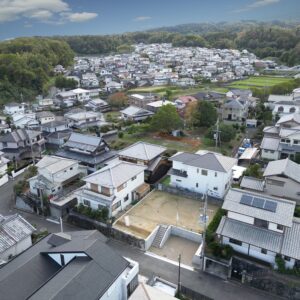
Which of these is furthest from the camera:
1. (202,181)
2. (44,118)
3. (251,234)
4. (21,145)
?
(44,118)

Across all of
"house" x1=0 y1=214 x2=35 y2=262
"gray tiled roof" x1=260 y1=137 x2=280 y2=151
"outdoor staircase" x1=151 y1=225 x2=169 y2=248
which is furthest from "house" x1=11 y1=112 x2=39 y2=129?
"gray tiled roof" x1=260 y1=137 x2=280 y2=151

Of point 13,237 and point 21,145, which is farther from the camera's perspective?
point 21,145

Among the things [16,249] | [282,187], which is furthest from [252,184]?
[16,249]

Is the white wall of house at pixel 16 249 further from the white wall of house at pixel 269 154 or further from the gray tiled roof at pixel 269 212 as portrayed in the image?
the white wall of house at pixel 269 154

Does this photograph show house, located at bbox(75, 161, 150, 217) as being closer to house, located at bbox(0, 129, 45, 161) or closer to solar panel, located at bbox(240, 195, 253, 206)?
solar panel, located at bbox(240, 195, 253, 206)

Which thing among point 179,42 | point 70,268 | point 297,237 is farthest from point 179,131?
point 179,42

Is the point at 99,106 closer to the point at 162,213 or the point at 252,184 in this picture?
the point at 162,213

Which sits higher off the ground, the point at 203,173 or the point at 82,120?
the point at 203,173

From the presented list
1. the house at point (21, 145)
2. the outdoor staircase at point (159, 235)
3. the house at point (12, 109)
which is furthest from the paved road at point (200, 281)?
the house at point (12, 109)
